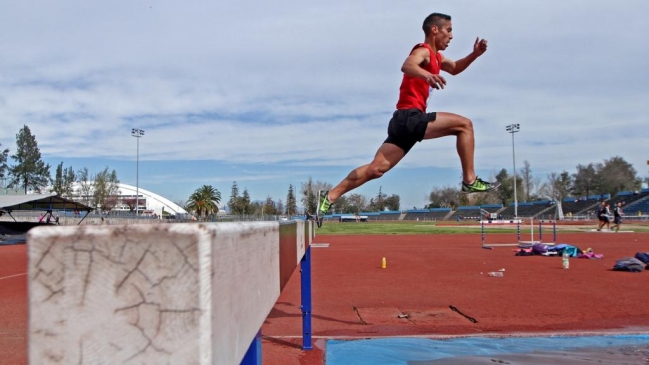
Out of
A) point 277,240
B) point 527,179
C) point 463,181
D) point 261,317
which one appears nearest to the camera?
point 261,317

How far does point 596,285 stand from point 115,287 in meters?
11.5

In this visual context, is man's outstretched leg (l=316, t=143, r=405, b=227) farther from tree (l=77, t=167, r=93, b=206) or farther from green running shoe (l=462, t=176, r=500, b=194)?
tree (l=77, t=167, r=93, b=206)

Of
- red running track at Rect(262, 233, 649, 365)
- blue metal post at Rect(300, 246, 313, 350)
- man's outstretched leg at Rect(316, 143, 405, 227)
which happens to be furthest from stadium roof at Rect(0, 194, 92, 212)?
man's outstretched leg at Rect(316, 143, 405, 227)

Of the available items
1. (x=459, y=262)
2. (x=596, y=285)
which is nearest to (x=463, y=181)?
(x=596, y=285)

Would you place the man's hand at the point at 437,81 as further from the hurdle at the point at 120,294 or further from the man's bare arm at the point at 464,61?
the hurdle at the point at 120,294

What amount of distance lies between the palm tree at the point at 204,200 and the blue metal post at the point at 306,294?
5765 centimetres

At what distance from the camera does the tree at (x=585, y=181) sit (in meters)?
84.2

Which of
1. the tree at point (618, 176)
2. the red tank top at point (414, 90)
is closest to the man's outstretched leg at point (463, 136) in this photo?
the red tank top at point (414, 90)

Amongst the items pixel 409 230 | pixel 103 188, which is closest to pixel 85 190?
pixel 103 188

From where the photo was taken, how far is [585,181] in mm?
85562

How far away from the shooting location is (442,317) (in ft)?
25.8

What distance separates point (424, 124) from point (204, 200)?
62121 mm

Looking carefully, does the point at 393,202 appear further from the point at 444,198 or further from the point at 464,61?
the point at 464,61

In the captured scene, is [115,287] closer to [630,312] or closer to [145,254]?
[145,254]
